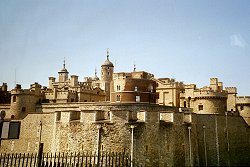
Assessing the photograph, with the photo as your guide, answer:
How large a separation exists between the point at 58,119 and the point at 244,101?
25.2 m

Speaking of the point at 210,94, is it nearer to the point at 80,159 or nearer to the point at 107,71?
the point at 80,159

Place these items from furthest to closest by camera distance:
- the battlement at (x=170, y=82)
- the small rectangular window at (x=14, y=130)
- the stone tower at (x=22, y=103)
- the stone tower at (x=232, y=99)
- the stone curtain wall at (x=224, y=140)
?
the battlement at (x=170, y=82), the stone tower at (x=232, y=99), the stone tower at (x=22, y=103), the stone curtain wall at (x=224, y=140), the small rectangular window at (x=14, y=130)

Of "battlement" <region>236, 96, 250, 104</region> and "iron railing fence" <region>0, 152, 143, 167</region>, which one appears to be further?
"battlement" <region>236, 96, 250, 104</region>

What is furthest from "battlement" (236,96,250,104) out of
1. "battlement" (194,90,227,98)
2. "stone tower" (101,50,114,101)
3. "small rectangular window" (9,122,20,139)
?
"small rectangular window" (9,122,20,139)

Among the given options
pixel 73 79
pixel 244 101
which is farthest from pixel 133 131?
pixel 73 79

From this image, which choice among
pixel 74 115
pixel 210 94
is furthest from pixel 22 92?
pixel 210 94

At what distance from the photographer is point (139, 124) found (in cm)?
2441

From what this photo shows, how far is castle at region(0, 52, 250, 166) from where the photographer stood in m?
24.5

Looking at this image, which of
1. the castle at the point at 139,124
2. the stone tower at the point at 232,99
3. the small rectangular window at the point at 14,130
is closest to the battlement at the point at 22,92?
the castle at the point at 139,124

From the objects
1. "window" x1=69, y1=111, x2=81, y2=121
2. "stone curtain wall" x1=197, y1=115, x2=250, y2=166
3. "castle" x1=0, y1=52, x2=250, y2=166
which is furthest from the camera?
"stone curtain wall" x1=197, y1=115, x2=250, y2=166

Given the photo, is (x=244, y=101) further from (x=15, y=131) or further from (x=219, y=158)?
(x=15, y=131)

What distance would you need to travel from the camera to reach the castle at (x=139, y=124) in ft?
80.5

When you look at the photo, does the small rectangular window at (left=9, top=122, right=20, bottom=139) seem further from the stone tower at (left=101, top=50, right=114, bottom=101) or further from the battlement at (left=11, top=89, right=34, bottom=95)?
the stone tower at (left=101, top=50, right=114, bottom=101)

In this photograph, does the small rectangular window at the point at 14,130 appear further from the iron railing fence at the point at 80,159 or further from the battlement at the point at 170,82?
the battlement at the point at 170,82
